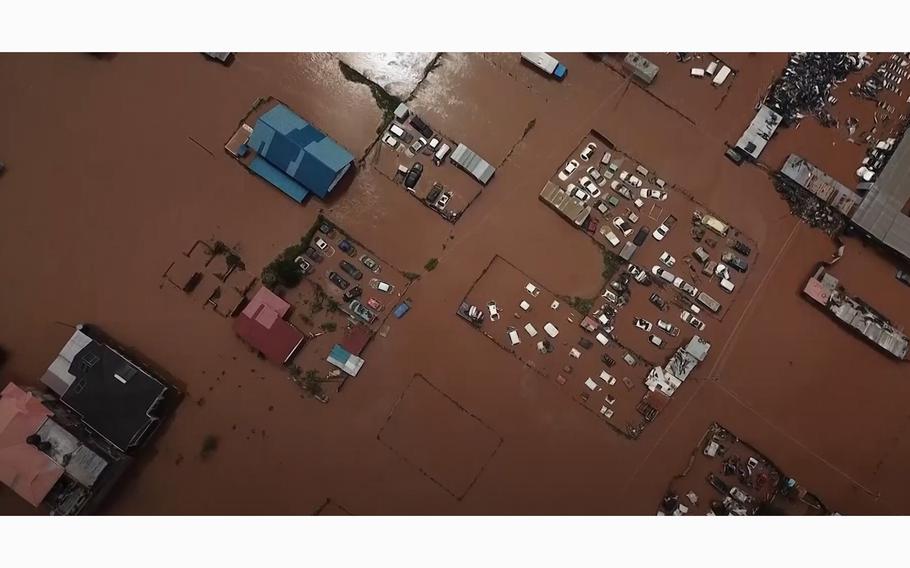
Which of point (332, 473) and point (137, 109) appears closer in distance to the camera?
point (332, 473)

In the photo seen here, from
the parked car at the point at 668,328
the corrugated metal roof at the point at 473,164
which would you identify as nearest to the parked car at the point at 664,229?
the parked car at the point at 668,328

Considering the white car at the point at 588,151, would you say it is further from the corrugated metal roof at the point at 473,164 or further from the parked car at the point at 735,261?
the parked car at the point at 735,261

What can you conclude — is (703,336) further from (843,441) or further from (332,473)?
(332,473)

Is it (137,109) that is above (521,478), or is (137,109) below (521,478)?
above

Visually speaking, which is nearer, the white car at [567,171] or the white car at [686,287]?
the white car at [686,287]

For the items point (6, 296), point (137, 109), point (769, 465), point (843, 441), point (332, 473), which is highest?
point (843, 441)

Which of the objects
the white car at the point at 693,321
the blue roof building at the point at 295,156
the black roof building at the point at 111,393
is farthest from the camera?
the white car at the point at 693,321

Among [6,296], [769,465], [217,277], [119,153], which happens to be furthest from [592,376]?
[6,296]

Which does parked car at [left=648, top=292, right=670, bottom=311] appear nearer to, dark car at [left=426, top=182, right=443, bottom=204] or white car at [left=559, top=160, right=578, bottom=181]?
white car at [left=559, top=160, right=578, bottom=181]
